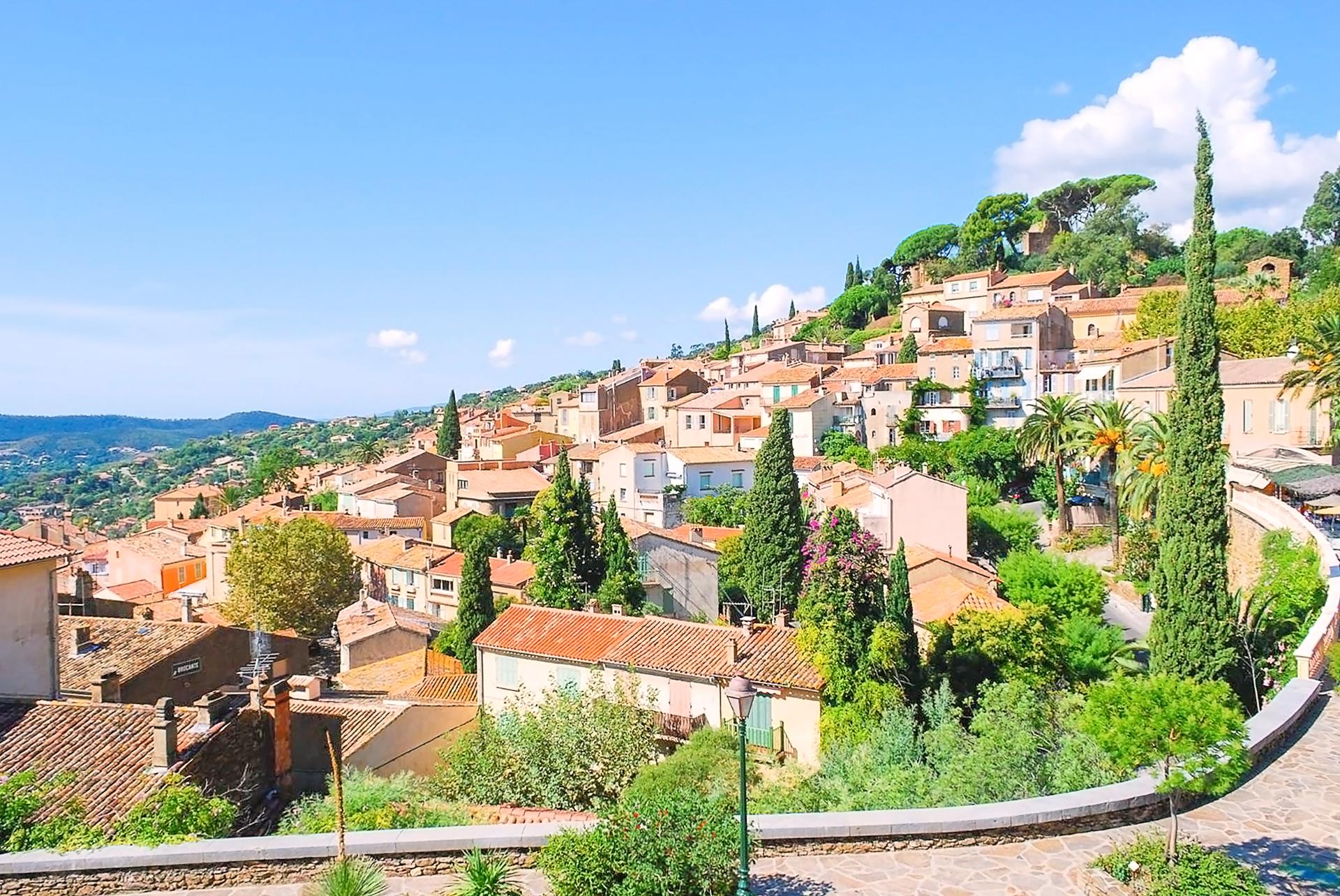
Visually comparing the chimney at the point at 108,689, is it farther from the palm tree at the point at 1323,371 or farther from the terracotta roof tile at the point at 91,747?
the palm tree at the point at 1323,371

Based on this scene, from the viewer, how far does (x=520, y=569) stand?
139 feet

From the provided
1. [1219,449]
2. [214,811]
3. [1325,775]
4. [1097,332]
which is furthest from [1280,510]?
[1097,332]

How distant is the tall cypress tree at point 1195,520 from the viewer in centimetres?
1617

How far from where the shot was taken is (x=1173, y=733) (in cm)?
842

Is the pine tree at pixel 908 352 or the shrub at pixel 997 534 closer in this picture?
the shrub at pixel 997 534

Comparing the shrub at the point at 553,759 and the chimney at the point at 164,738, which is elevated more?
the chimney at the point at 164,738

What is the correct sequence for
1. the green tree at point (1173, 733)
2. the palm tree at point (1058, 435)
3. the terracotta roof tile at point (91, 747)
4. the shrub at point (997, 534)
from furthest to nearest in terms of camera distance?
1. the palm tree at point (1058, 435)
2. the shrub at point (997, 534)
3. the terracotta roof tile at point (91, 747)
4. the green tree at point (1173, 733)

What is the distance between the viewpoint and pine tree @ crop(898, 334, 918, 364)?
66.8m

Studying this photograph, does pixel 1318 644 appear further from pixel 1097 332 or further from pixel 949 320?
pixel 949 320

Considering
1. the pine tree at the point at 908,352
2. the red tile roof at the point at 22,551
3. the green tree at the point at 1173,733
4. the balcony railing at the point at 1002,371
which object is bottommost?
the green tree at the point at 1173,733

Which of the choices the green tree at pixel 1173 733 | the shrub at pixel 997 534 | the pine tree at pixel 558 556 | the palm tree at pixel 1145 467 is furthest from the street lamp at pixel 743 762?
the shrub at pixel 997 534

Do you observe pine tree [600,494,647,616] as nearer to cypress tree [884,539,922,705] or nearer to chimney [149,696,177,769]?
cypress tree [884,539,922,705]

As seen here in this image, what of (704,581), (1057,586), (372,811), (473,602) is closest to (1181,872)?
(372,811)

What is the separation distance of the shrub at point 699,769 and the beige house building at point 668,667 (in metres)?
1.76
